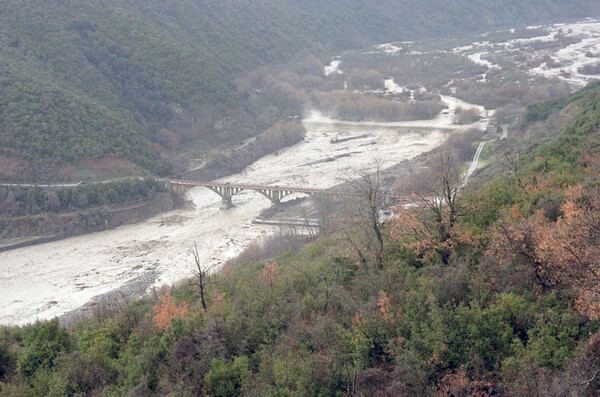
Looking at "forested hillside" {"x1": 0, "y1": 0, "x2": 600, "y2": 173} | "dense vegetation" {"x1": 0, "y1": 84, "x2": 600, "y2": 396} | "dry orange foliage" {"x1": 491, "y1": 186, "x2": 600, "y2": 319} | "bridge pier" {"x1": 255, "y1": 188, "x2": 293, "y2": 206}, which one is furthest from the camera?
"forested hillside" {"x1": 0, "y1": 0, "x2": 600, "y2": 173}

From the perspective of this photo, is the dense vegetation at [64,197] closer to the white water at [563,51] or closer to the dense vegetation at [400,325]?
the dense vegetation at [400,325]

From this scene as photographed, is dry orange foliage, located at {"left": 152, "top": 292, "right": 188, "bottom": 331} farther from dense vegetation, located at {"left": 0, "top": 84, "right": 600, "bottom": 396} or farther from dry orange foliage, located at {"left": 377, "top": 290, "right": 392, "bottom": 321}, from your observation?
dry orange foliage, located at {"left": 377, "top": 290, "right": 392, "bottom": 321}

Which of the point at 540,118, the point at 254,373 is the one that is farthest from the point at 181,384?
the point at 540,118

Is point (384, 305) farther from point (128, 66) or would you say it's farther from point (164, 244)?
point (128, 66)

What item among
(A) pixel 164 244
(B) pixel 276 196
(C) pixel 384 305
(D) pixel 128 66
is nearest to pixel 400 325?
(C) pixel 384 305

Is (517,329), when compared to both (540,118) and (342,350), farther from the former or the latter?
(540,118)

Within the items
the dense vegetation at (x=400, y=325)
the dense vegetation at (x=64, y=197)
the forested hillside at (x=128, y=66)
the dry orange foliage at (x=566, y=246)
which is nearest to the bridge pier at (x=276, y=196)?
the dense vegetation at (x=64, y=197)

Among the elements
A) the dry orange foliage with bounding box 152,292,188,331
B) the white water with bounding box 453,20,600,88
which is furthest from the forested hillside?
the dry orange foliage with bounding box 152,292,188,331
